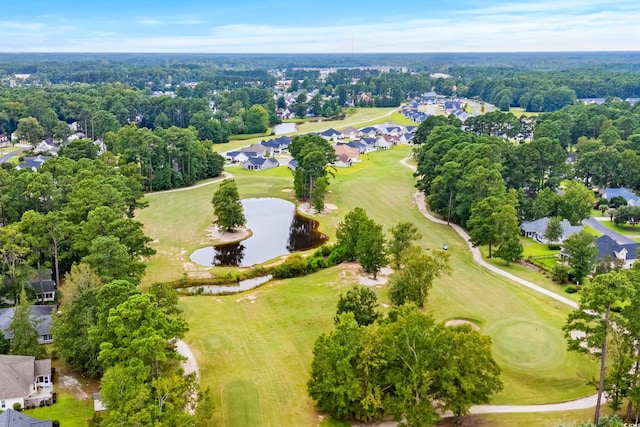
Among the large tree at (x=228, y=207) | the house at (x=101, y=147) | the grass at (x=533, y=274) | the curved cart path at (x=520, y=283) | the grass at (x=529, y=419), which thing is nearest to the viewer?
the grass at (x=529, y=419)

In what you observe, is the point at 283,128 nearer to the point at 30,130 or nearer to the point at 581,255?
the point at 30,130

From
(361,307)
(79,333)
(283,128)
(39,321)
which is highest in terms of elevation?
(283,128)

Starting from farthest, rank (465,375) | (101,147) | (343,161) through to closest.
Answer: (101,147) < (343,161) < (465,375)

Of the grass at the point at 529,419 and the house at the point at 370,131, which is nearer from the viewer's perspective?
the grass at the point at 529,419

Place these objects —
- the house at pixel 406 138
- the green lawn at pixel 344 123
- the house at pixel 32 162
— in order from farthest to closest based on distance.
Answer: the house at pixel 406 138 → the green lawn at pixel 344 123 → the house at pixel 32 162

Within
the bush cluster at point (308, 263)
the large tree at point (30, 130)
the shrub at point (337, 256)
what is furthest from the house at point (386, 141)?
the large tree at point (30, 130)

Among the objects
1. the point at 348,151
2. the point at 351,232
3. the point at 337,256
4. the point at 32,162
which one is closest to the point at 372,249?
the point at 351,232

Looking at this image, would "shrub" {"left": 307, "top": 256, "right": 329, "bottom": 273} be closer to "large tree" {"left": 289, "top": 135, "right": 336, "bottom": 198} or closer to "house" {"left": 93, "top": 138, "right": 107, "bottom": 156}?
"large tree" {"left": 289, "top": 135, "right": 336, "bottom": 198}

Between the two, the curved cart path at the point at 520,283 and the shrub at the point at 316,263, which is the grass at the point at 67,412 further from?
the shrub at the point at 316,263
